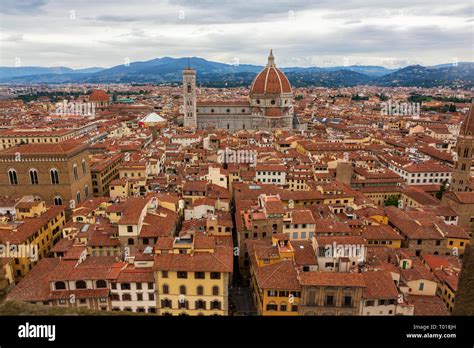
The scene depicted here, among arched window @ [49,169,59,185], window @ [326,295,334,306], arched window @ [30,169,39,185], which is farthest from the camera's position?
arched window @ [49,169,59,185]

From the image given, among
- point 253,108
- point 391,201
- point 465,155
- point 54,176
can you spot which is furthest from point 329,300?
point 253,108

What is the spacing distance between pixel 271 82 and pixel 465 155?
160 feet

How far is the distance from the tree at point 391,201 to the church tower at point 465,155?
19.9 ft

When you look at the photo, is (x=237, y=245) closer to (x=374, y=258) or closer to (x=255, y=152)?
(x=374, y=258)

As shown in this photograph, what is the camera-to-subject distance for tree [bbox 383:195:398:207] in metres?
34.9

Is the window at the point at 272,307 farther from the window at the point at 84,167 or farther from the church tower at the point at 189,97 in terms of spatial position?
the church tower at the point at 189,97

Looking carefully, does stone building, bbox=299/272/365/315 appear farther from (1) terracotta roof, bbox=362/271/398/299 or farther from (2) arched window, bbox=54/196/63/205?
(2) arched window, bbox=54/196/63/205

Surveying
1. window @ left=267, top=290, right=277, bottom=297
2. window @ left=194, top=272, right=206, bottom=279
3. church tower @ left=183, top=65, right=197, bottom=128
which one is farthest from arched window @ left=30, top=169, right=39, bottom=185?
church tower @ left=183, top=65, right=197, bottom=128

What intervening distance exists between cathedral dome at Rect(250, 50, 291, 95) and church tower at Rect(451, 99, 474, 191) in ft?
149

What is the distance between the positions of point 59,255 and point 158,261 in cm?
877

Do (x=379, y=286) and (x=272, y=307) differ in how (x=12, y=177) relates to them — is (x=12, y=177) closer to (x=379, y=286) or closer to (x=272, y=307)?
(x=272, y=307)

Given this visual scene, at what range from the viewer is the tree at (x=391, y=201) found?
3491cm

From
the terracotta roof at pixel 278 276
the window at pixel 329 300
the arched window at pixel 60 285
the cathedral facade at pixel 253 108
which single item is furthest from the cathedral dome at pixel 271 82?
the arched window at pixel 60 285

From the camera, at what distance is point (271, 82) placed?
255 ft
